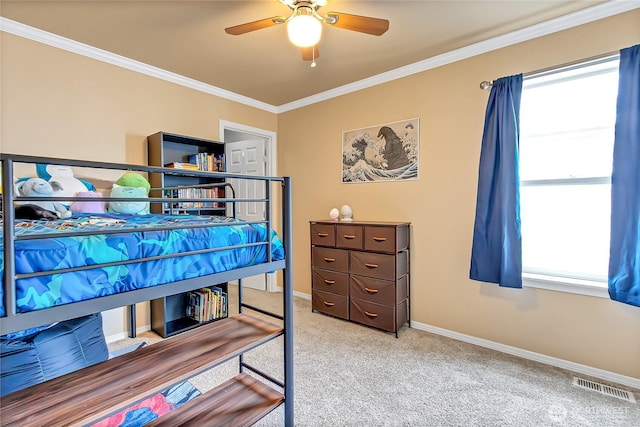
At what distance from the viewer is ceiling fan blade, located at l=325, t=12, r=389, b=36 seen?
1722 millimetres

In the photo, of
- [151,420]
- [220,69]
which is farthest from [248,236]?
[220,69]

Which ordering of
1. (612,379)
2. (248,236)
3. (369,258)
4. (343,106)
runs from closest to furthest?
(248,236)
(612,379)
(369,258)
(343,106)

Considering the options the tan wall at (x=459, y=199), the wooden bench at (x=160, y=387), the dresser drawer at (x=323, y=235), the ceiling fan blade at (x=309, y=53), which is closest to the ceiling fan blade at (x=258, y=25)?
the ceiling fan blade at (x=309, y=53)

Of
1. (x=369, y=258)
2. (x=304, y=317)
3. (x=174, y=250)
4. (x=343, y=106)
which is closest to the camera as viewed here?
(x=174, y=250)

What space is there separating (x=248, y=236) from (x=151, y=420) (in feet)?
3.29

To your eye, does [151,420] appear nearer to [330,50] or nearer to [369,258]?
[369,258]

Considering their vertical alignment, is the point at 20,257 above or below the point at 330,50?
below

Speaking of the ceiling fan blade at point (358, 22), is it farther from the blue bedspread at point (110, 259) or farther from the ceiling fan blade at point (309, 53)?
the blue bedspread at point (110, 259)

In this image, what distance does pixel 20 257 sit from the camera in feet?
2.69

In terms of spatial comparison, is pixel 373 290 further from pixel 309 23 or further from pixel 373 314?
pixel 309 23

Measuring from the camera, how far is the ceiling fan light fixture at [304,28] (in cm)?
162

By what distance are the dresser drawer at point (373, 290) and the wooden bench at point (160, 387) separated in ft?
4.64

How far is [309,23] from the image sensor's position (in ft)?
5.32

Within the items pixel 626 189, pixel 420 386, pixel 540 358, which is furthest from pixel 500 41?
pixel 420 386
